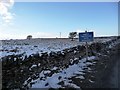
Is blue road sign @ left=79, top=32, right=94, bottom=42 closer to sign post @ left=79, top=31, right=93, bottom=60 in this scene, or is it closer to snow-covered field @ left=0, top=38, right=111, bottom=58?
sign post @ left=79, top=31, right=93, bottom=60

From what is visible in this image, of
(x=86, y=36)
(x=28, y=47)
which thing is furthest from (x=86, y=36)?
(x=28, y=47)

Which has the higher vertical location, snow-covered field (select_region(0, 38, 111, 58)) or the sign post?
the sign post

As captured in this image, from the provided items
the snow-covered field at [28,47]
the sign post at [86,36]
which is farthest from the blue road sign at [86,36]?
the snow-covered field at [28,47]

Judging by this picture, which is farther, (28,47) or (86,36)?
(28,47)

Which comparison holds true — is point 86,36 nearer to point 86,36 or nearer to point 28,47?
point 86,36

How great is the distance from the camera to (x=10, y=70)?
1131 centimetres

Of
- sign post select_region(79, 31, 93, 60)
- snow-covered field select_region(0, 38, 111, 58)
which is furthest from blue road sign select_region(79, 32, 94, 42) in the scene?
snow-covered field select_region(0, 38, 111, 58)

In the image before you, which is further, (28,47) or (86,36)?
(28,47)

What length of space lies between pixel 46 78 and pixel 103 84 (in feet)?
7.73

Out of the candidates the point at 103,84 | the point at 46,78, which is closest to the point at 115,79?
the point at 103,84

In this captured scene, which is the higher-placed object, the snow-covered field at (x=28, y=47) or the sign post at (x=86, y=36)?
the sign post at (x=86, y=36)

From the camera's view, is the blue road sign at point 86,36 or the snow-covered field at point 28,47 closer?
the blue road sign at point 86,36

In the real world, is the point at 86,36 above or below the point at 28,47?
above

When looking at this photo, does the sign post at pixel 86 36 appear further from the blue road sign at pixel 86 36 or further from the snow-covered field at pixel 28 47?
the snow-covered field at pixel 28 47
